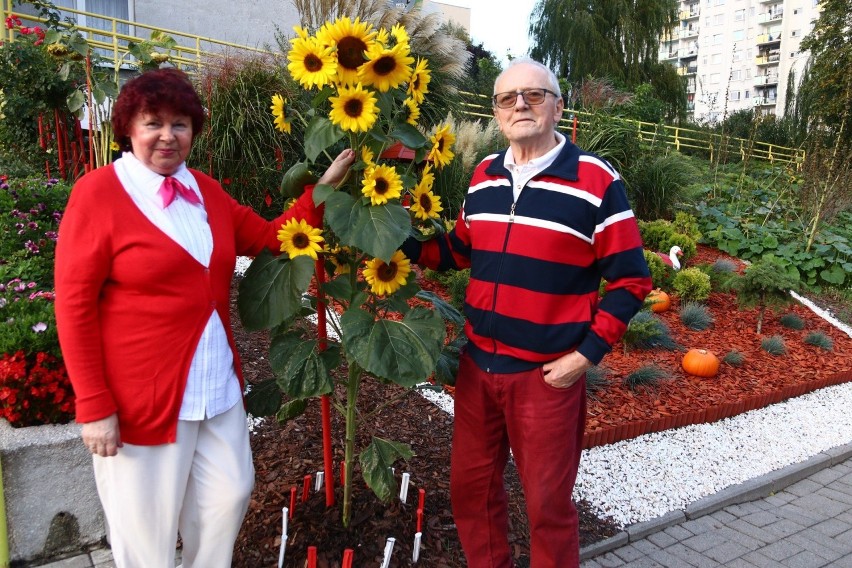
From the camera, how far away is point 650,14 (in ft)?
80.7

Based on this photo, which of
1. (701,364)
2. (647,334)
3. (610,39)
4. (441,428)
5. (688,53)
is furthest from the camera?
(688,53)

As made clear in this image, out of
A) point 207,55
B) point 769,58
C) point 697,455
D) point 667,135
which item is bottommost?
point 697,455

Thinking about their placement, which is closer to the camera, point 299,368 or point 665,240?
point 299,368

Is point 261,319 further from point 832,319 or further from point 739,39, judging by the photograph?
point 739,39

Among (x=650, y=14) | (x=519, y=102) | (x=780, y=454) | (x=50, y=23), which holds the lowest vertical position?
(x=780, y=454)

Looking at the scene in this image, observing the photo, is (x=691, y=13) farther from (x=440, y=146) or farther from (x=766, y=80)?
(x=440, y=146)

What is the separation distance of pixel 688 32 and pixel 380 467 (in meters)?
81.2

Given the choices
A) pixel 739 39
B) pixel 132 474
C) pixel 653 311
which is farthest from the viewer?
pixel 739 39

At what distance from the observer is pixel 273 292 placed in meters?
2.09

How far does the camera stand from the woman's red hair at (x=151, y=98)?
1.77 meters

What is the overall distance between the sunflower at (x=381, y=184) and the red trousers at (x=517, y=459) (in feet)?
2.38

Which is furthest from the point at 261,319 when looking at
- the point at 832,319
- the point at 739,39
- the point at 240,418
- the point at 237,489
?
the point at 739,39

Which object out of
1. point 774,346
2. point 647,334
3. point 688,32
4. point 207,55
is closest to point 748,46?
point 688,32

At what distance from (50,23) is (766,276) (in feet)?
24.4
